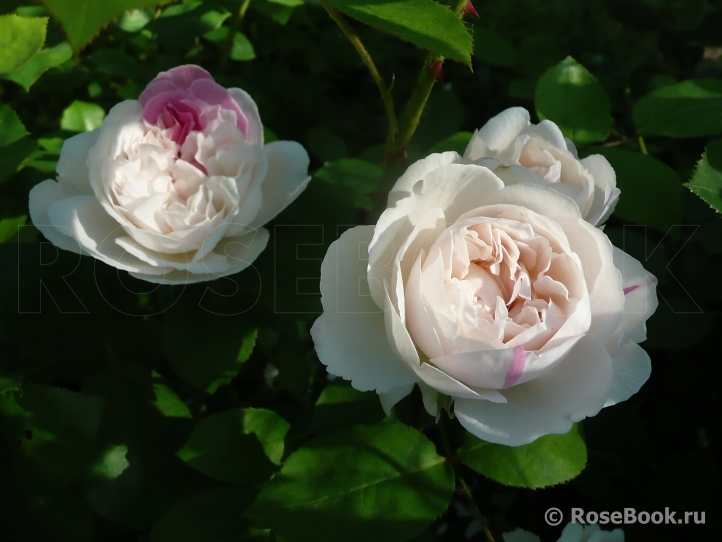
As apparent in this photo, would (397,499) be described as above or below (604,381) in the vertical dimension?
below

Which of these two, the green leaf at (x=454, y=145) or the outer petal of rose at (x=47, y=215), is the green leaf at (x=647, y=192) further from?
the outer petal of rose at (x=47, y=215)

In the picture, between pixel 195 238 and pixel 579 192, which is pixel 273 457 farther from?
pixel 579 192

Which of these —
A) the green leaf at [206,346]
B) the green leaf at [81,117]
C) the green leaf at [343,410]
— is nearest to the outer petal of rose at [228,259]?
the green leaf at [206,346]

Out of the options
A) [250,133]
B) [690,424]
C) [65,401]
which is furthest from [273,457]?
[690,424]

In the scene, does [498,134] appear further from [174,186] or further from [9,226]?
[9,226]

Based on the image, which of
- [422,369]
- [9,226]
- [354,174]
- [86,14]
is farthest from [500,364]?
[9,226]
